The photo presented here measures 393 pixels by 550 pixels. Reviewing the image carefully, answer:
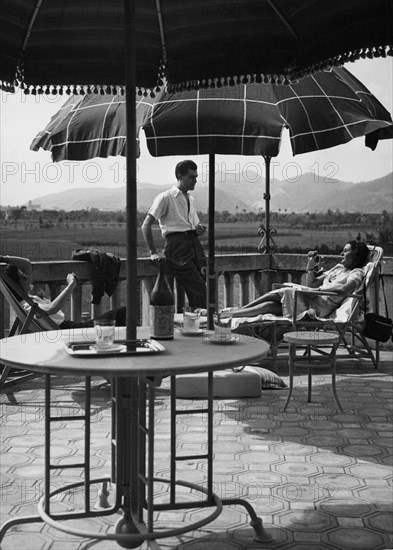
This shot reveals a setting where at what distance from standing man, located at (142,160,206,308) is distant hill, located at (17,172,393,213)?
7956 millimetres

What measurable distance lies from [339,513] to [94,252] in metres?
4.30

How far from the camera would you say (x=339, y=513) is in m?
3.14

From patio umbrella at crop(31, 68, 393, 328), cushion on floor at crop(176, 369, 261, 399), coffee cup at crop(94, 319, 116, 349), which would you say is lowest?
cushion on floor at crop(176, 369, 261, 399)

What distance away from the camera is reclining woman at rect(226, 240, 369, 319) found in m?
6.51

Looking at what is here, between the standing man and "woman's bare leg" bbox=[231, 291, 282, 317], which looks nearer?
the standing man

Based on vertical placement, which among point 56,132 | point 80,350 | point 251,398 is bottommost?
point 251,398

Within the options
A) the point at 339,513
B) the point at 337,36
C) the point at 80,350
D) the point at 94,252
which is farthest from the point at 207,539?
the point at 94,252

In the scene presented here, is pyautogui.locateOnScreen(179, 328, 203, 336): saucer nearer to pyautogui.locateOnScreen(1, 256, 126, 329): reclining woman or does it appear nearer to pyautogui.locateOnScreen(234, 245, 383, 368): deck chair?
pyautogui.locateOnScreen(1, 256, 126, 329): reclining woman

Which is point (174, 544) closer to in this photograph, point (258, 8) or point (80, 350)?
point (80, 350)

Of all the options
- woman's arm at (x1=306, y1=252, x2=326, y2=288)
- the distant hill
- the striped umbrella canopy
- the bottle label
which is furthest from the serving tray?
the distant hill

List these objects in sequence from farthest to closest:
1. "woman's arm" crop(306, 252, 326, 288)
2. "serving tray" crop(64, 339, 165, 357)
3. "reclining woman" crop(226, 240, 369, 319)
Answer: "woman's arm" crop(306, 252, 326, 288)
"reclining woman" crop(226, 240, 369, 319)
"serving tray" crop(64, 339, 165, 357)

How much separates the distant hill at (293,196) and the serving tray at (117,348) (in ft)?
39.2

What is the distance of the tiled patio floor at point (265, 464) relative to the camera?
289 centimetres

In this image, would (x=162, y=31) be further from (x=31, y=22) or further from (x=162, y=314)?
(x=162, y=314)
